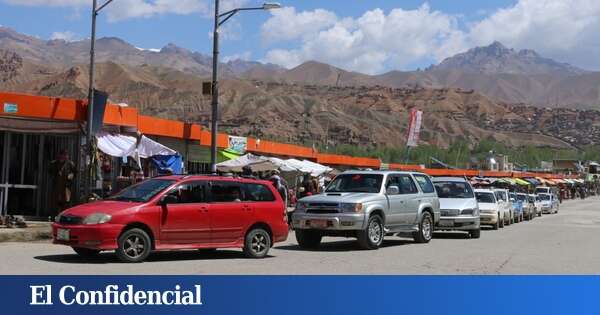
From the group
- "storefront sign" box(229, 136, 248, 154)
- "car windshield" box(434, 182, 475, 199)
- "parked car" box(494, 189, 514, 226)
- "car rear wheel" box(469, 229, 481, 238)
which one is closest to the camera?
"car rear wheel" box(469, 229, 481, 238)

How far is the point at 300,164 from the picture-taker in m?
36.0

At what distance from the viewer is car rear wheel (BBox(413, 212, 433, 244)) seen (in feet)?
68.3

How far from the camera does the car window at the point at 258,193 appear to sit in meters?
16.1

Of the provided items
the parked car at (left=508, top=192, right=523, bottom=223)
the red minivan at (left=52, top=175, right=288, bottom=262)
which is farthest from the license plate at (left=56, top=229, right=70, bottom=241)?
the parked car at (left=508, top=192, right=523, bottom=223)

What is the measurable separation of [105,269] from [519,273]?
7185 mm

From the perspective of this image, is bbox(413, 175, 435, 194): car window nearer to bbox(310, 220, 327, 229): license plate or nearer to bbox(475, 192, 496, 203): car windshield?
bbox(310, 220, 327, 229): license plate

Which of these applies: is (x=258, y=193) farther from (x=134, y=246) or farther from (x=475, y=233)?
(x=475, y=233)

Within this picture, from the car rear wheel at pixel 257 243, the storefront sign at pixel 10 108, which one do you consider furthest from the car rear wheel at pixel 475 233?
the storefront sign at pixel 10 108

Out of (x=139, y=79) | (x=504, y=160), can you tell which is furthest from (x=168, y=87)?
(x=504, y=160)

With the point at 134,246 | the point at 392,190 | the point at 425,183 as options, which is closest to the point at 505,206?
the point at 425,183

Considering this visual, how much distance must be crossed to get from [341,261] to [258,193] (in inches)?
87.6

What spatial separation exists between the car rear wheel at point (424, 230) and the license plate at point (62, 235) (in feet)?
32.7

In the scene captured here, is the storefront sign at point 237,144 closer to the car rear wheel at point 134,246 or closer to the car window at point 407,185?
the car window at point 407,185

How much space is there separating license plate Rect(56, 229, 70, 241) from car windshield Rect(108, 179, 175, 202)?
126 centimetres
